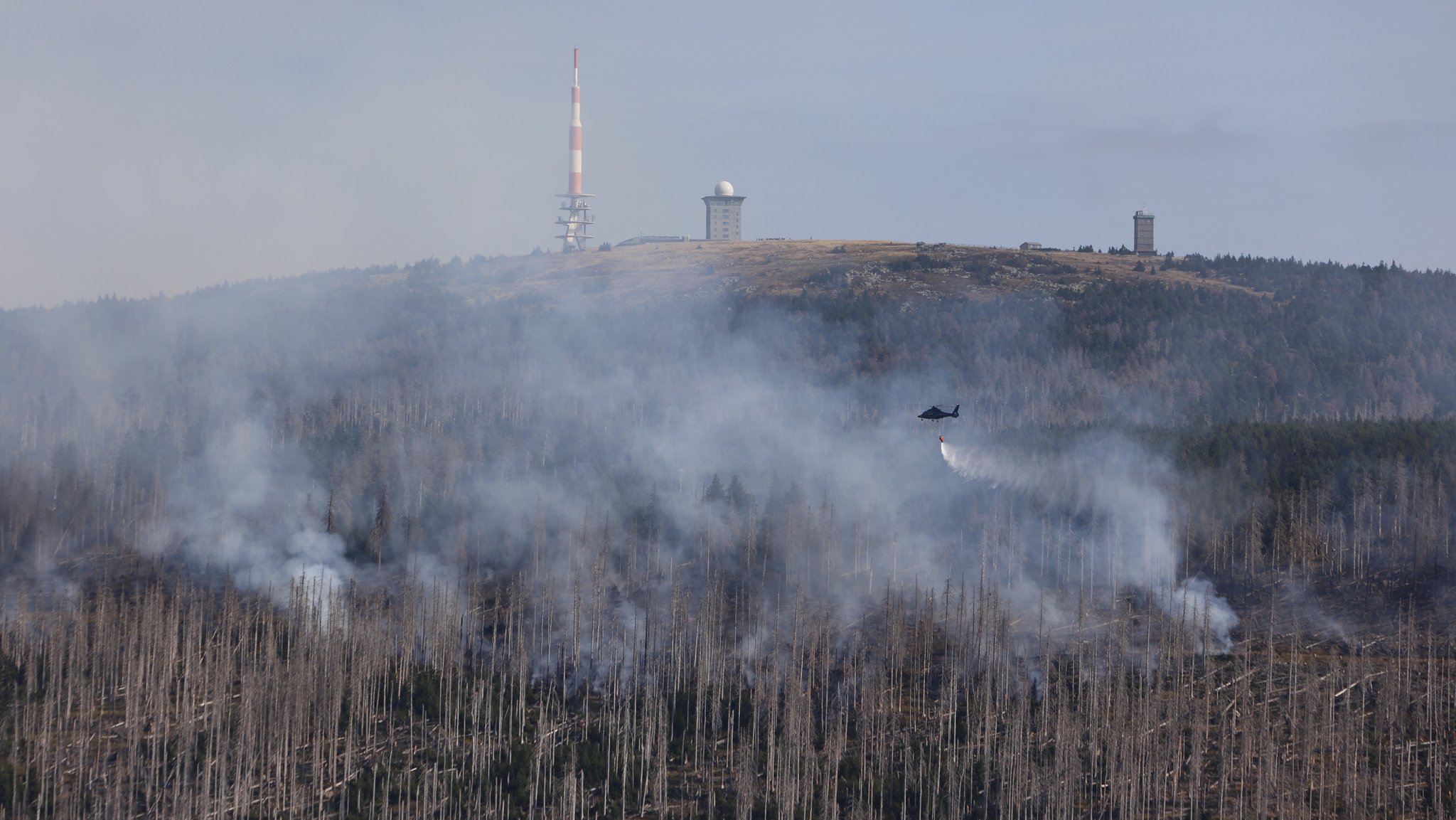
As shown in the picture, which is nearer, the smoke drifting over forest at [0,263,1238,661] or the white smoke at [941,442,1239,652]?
the white smoke at [941,442,1239,652]

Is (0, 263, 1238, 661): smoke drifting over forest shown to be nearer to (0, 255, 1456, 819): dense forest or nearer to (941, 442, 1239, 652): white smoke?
(941, 442, 1239, 652): white smoke

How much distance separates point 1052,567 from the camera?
450 ft

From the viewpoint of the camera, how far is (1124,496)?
14225 cm

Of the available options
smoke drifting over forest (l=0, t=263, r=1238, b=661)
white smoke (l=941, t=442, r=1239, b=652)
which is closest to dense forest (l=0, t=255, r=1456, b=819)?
white smoke (l=941, t=442, r=1239, b=652)

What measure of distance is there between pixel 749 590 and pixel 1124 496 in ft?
126

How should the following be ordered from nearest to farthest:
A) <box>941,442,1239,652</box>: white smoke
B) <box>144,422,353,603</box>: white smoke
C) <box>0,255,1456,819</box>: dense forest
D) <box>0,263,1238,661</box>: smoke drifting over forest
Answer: <box>0,255,1456,819</box>: dense forest → <box>941,442,1239,652</box>: white smoke → <box>0,263,1238,661</box>: smoke drifting over forest → <box>144,422,353,603</box>: white smoke

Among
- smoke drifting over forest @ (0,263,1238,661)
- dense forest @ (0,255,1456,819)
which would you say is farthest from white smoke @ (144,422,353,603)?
dense forest @ (0,255,1456,819)

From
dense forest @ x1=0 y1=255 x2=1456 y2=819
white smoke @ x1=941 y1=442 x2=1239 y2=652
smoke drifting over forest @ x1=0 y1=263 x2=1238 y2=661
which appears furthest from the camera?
smoke drifting over forest @ x1=0 y1=263 x2=1238 y2=661

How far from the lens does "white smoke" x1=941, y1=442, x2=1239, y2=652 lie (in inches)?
5021

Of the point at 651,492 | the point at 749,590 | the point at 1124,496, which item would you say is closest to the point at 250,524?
the point at 651,492

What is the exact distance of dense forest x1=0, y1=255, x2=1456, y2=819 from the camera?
92.4 m

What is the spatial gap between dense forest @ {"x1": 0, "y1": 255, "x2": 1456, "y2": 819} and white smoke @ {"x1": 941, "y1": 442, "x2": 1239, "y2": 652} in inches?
18.9

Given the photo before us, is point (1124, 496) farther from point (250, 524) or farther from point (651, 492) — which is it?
point (250, 524)

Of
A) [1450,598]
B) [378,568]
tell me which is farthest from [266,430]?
[1450,598]
